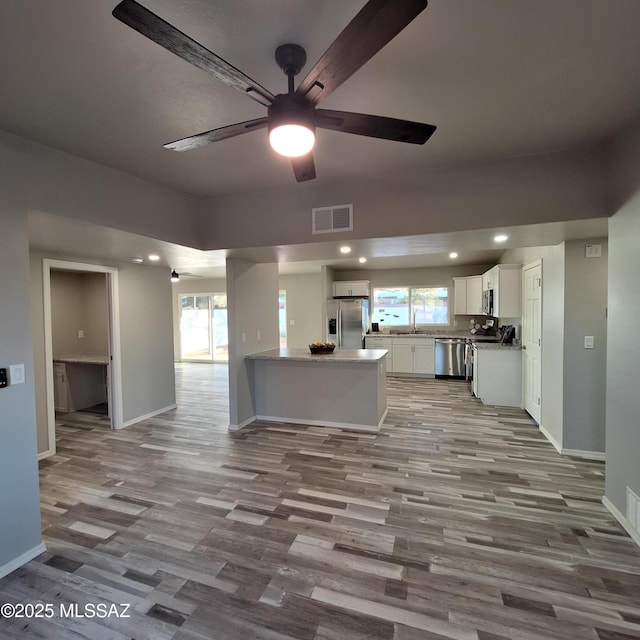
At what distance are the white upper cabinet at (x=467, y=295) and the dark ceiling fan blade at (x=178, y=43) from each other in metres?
6.61

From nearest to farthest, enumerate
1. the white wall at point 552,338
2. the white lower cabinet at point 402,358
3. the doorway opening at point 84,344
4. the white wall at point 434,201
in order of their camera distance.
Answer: the white wall at point 434,201 < the white wall at point 552,338 < the doorway opening at point 84,344 < the white lower cabinet at point 402,358

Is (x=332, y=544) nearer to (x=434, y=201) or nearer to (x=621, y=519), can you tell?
(x=621, y=519)

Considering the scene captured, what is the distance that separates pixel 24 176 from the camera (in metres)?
2.12

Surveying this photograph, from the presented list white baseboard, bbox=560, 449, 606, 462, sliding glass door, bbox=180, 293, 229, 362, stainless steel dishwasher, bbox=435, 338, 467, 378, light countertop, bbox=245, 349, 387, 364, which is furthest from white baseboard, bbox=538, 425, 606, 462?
sliding glass door, bbox=180, 293, 229, 362

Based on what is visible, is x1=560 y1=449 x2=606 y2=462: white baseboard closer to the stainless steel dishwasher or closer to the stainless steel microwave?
the stainless steel microwave

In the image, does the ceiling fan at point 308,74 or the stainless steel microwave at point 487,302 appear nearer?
the ceiling fan at point 308,74

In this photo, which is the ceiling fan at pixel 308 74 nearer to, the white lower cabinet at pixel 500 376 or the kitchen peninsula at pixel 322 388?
the kitchen peninsula at pixel 322 388

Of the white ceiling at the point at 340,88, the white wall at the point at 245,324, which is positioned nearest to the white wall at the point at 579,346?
the white ceiling at the point at 340,88

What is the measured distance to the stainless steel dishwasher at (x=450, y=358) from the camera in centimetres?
698

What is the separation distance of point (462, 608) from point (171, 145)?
8.97 feet

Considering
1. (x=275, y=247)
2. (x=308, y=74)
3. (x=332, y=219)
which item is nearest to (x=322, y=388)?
(x=275, y=247)

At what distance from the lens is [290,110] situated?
4.46 feet

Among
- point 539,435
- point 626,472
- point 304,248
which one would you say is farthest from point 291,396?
point 626,472

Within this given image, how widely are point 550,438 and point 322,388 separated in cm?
267
